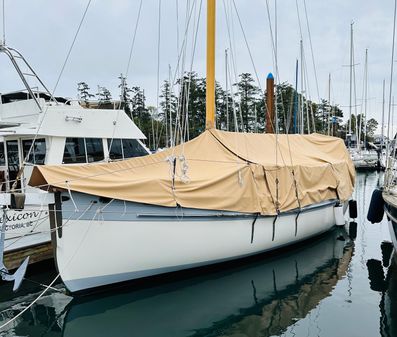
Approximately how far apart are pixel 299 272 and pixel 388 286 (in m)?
1.77

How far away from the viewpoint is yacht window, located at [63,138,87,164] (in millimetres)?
9938

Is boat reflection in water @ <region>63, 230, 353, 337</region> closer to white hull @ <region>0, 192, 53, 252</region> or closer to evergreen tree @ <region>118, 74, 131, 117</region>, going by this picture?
white hull @ <region>0, 192, 53, 252</region>

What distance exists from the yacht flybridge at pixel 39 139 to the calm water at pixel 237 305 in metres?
1.23

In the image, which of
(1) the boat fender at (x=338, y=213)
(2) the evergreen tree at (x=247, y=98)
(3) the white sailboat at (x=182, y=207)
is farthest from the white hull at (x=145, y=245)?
(2) the evergreen tree at (x=247, y=98)

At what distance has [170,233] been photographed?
278 inches

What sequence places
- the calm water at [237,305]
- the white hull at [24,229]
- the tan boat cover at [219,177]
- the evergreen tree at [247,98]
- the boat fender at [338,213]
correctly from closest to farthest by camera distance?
1. the calm water at [237,305]
2. the tan boat cover at [219,177]
3. the white hull at [24,229]
4. the boat fender at [338,213]
5. the evergreen tree at [247,98]

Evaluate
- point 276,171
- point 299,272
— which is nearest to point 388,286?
point 299,272

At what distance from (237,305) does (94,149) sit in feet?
19.0

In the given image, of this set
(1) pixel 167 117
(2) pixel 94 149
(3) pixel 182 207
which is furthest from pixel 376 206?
(1) pixel 167 117

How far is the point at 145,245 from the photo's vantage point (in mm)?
6898

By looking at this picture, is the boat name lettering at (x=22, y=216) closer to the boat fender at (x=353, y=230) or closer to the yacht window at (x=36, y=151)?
the yacht window at (x=36, y=151)

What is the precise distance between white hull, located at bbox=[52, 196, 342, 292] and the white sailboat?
0.02 m

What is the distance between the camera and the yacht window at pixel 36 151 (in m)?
9.72

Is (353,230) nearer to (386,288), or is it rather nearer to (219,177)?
(386,288)
